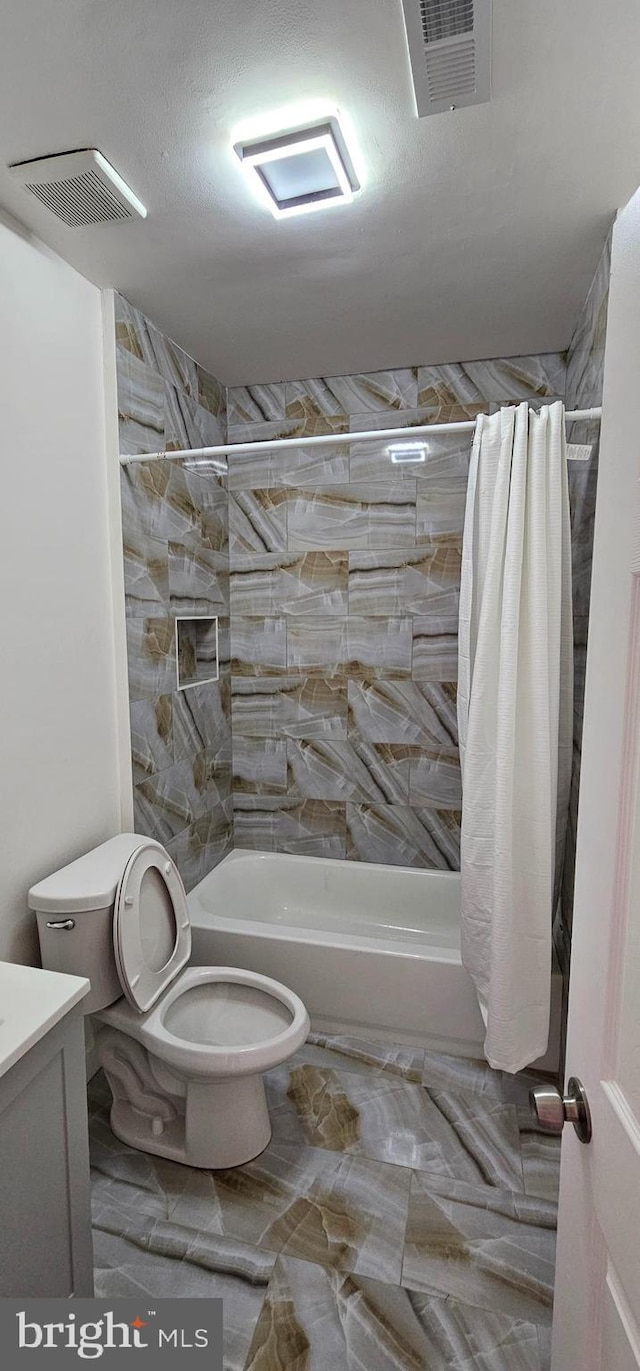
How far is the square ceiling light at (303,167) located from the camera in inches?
48.5

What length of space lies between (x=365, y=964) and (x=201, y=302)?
7.51ft

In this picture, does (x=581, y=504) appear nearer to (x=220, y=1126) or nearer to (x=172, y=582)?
(x=172, y=582)

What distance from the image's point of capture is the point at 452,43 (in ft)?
3.41

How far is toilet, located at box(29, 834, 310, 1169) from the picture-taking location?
157 cm

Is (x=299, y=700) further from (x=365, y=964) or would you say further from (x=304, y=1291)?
(x=304, y=1291)

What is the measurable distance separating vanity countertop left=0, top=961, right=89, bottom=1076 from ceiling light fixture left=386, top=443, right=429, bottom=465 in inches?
87.3

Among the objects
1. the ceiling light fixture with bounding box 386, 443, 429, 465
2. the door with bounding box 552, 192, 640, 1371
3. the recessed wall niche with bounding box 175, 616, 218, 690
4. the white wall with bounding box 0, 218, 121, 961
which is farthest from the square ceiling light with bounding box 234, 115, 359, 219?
the recessed wall niche with bounding box 175, 616, 218, 690

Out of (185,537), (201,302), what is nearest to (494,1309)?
(185,537)

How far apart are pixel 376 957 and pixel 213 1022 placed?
59cm

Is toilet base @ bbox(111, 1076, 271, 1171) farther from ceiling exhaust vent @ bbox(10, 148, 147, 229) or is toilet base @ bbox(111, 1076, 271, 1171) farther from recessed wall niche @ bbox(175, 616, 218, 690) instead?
ceiling exhaust vent @ bbox(10, 148, 147, 229)

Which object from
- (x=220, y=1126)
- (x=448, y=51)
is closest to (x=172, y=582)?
(x=448, y=51)

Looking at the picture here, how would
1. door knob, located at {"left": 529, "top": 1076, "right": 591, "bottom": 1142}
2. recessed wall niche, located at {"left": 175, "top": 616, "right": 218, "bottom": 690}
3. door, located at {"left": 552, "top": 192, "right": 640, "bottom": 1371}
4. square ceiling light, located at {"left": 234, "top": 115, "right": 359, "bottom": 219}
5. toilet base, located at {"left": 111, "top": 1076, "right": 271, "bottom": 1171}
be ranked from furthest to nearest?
recessed wall niche, located at {"left": 175, "top": 616, "right": 218, "bottom": 690} < toilet base, located at {"left": 111, "top": 1076, "right": 271, "bottom": 1171} < square ceiling light, located at {"left": 234, "top": 115, "right": 359, "bottom": 219} < door knob, located at {"left": 529, "top": 1076, "right": 591, "bottom": 1142} < door, located at {"left": 552, "top": 192, "right": 640, "bottom": 1371}

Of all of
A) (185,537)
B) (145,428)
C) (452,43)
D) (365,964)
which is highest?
(452,43)

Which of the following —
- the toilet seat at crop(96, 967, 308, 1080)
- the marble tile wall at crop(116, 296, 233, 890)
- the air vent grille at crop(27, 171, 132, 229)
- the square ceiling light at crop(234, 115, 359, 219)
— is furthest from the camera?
the marble tile wall at crop(116, 296, 233, 890)
